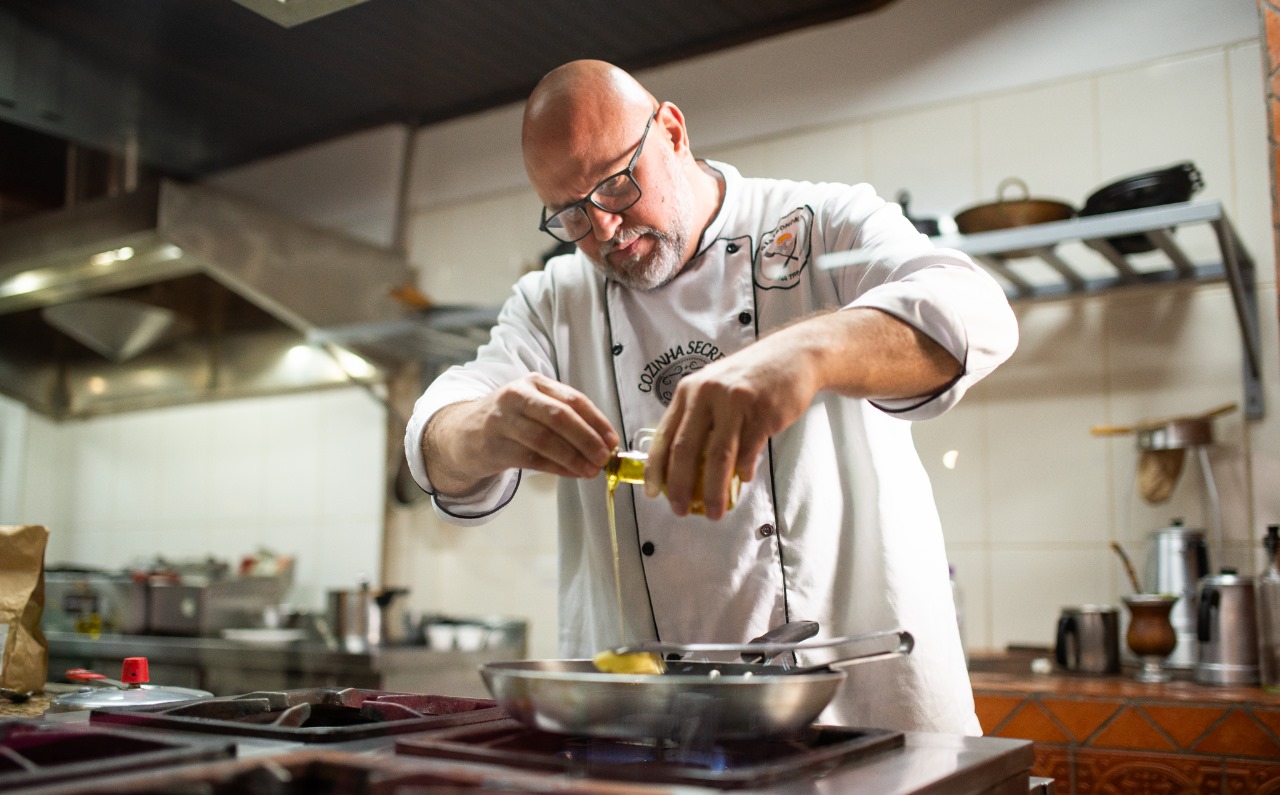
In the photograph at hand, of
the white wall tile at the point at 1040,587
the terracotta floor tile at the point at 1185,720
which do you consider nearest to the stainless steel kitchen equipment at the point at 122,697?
the terracotta floor tile at the point at 1185,720

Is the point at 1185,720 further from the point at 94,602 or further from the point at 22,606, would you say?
the point at 94,602

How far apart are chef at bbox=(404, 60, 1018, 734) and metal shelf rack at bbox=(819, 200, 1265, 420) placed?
95cm

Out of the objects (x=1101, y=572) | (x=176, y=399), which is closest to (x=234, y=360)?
(x=176, y=399)

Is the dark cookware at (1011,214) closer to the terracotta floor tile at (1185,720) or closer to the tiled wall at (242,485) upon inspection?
the terracotta floor tile at (1185,720)

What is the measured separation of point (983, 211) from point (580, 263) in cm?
114

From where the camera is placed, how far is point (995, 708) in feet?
6.46

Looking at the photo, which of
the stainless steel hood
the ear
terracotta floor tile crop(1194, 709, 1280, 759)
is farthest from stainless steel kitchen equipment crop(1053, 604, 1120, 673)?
the stainless steel hood

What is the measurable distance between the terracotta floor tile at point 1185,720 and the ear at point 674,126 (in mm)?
1267

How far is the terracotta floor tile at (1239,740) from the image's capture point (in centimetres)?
177

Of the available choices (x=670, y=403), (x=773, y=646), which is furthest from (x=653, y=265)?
(x=773, y=646)

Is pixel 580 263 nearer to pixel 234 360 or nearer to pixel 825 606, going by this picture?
pixel 825 606

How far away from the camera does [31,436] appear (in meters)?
2.93

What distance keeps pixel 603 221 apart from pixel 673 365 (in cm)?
20

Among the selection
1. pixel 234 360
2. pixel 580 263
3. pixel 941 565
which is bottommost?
pixel 941 565
